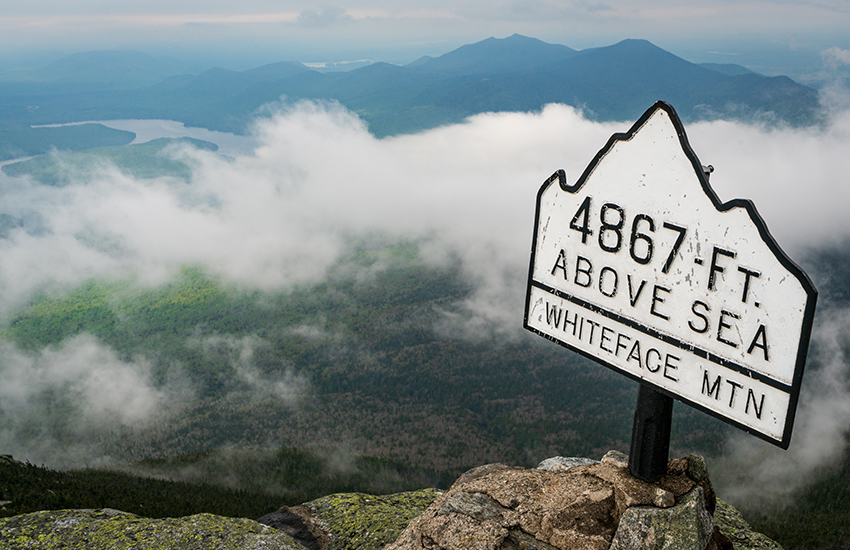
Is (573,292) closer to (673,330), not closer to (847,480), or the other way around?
(673,330)

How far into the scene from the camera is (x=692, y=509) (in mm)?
8867

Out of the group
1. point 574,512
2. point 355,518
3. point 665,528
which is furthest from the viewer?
point 355,518

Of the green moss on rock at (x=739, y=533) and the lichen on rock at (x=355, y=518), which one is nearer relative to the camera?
the green moss on rock at (x=739, y=533)

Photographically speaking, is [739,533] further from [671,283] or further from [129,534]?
[129,534]

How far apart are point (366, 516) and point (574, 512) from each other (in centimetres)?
1110

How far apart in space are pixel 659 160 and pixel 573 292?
2.29 meters

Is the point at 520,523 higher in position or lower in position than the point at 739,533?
higher

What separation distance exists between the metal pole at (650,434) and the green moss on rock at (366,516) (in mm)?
9154

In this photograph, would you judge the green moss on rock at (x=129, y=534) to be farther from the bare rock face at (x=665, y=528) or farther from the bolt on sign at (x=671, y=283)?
the bolt on sign at (x=671, y=283)

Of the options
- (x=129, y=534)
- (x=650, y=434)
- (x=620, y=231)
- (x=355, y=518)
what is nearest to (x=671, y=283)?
(x=620, y=231)

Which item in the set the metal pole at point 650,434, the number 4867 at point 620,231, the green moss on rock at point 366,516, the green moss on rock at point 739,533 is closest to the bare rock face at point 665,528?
the metal pole at point 650,434

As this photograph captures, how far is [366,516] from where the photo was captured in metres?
18.9

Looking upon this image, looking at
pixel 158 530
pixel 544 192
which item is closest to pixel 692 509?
pixel 544 192

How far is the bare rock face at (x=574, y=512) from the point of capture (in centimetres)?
887
